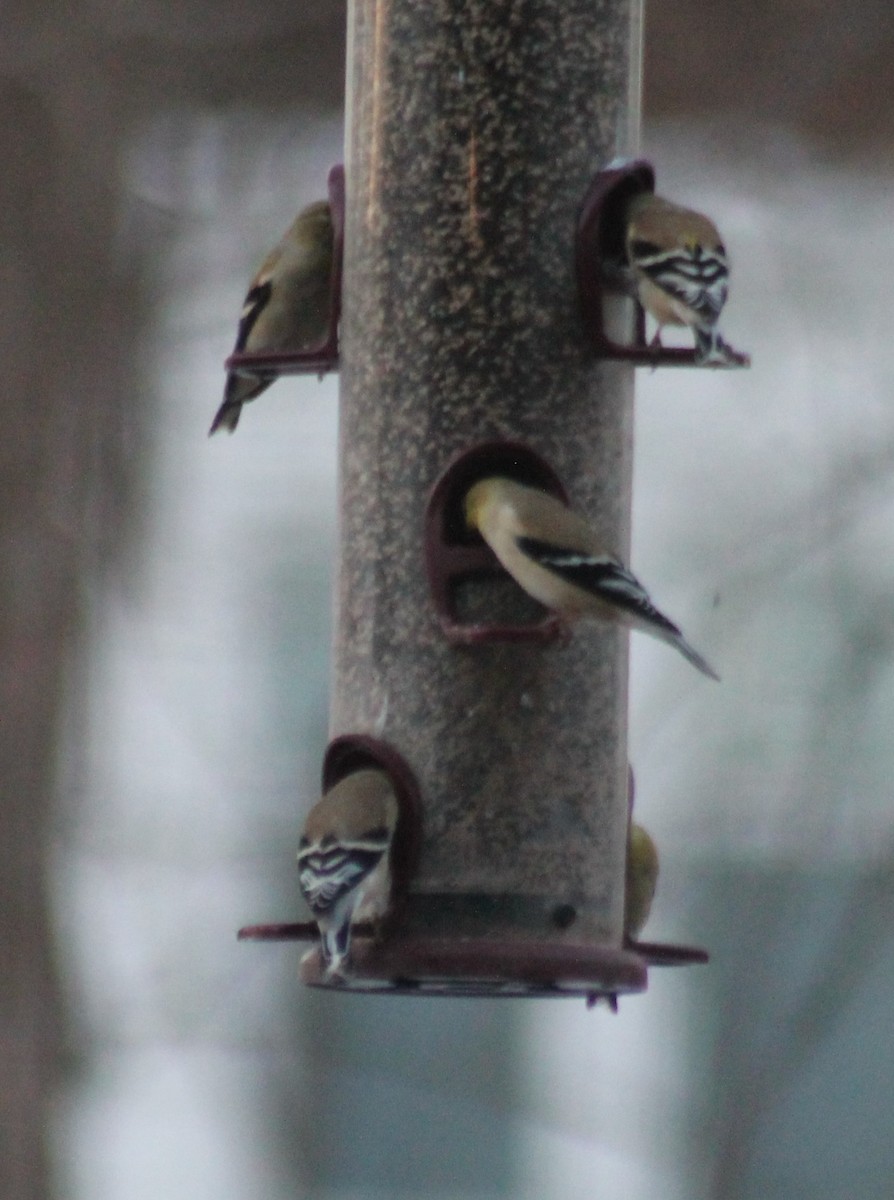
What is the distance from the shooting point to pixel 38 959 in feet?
47.5

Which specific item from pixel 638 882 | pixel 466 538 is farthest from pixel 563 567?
pixel 638 882

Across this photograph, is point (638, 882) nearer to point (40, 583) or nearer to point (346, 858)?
point (346, 858)

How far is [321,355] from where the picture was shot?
Answer: 796 cm

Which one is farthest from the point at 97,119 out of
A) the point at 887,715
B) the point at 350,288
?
the point at 350,288

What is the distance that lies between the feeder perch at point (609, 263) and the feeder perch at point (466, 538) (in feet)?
1.05

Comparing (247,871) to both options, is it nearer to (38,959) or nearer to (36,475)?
(38,959)

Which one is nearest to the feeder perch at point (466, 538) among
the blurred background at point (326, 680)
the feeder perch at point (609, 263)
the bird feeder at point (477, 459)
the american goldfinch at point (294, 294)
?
the bird feeder at point (477, 459)

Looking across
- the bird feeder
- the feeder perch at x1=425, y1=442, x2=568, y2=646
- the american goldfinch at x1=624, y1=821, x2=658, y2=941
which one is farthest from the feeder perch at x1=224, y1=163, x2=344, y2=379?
the american goldfinch at x1=624, y1=821, x2=658, y2=941

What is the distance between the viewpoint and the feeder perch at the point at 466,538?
24.8ft

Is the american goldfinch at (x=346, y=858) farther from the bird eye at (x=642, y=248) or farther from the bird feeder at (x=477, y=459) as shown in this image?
the bird eye at (x=642, y=248)

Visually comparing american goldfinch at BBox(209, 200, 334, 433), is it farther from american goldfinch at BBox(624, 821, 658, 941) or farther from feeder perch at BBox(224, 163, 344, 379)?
american goldfinch at BBox(624, 821, 658, 941)

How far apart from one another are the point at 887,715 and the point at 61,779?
11.9 ft

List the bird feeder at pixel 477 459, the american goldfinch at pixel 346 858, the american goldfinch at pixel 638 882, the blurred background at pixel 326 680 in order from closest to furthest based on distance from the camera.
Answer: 1. the american goldfinch at pixel 346 858
2. the bird feeder at pixel 477 459
3. the american goldfinch at pixel 638 882
4. the blurred background at pixel 326 680

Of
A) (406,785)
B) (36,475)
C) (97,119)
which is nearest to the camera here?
(406,785)
